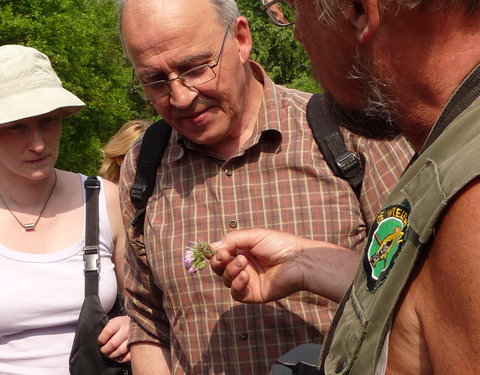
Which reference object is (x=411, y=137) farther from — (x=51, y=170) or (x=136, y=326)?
(x=51, y=170)

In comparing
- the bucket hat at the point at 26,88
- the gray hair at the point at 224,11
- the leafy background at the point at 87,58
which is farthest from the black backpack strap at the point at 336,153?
the leafy background at the point at 87,58

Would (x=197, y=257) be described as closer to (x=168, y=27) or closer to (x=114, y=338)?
(x=168, y=27)

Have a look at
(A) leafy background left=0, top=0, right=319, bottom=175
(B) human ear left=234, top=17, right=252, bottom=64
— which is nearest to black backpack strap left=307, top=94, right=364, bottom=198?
(B) human ear left=234, top=17, right=252, bottom=64

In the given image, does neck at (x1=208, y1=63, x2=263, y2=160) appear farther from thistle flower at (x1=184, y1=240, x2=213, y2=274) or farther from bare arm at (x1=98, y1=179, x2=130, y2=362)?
bare arm at (x1=98, y1=179, x2=130, y2=362)

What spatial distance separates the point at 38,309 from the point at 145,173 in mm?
869

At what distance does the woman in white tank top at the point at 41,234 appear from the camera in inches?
127

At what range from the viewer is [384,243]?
140cm

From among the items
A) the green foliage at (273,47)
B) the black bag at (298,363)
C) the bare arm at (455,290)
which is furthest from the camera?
the green foliage at (273,47)

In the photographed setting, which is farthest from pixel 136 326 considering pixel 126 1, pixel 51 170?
pixel 126 1

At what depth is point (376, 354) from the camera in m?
1.38

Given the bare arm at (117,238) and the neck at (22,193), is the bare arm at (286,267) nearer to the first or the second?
the bare arm at (117,238)

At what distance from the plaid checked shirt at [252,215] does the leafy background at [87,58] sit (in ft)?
66.7

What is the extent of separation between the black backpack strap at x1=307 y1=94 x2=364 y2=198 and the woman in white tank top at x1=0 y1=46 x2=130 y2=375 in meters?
1.31

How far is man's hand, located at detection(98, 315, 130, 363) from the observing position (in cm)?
325
